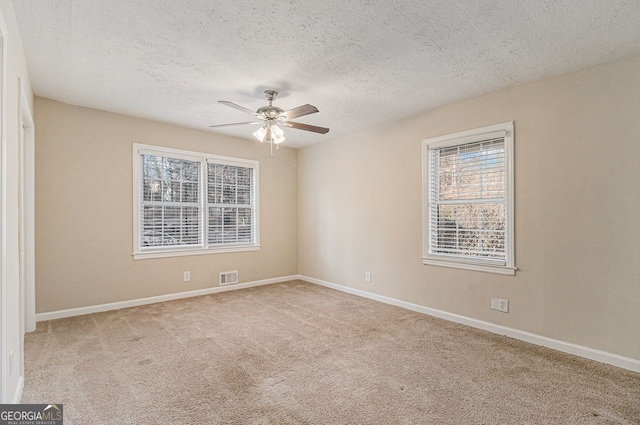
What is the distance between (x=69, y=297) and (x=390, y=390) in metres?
3.86

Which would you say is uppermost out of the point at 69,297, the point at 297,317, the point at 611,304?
the point at 611,304

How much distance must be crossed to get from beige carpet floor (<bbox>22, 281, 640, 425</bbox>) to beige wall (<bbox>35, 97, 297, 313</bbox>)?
1.62 feet

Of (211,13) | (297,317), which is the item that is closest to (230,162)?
(297,317)

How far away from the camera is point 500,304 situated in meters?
3.33

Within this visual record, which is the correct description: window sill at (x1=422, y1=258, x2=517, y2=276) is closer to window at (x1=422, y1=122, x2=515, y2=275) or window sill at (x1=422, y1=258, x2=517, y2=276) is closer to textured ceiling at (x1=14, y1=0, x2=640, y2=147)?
window at (x1=422, y1=122, x2=515, y2=275)

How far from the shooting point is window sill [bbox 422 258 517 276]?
3.27m

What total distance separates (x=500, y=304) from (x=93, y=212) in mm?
4870

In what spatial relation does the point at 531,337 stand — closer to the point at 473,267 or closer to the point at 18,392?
the point at 473,267

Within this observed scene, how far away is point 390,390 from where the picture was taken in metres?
2.25

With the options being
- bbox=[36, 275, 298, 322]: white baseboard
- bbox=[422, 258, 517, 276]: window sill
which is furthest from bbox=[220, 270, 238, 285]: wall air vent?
bbox=[422, 258, 517, 276]: window sill

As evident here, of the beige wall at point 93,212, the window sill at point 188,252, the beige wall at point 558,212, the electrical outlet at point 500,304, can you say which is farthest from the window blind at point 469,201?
the beige wall at point 93,212

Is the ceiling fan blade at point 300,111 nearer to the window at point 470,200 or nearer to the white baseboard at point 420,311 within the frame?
the window at point 470,200

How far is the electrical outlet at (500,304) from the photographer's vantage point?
3287mm

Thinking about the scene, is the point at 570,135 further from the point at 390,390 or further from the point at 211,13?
the point at 211,13
